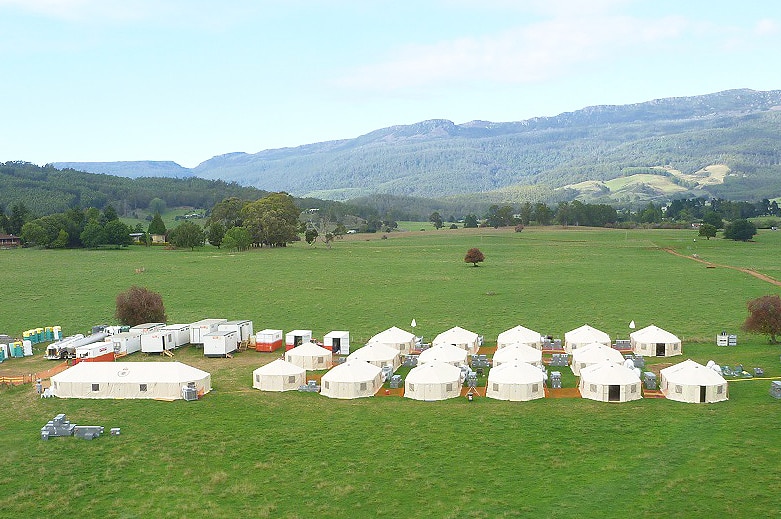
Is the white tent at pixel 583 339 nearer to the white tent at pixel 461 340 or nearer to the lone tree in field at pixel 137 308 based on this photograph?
the white tent at pixel 461 340

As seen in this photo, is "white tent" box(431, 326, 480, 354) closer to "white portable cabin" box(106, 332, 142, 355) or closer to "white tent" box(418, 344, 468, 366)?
"white tent" box(418, 344, 468, 366)

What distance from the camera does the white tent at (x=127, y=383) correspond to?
147 ft

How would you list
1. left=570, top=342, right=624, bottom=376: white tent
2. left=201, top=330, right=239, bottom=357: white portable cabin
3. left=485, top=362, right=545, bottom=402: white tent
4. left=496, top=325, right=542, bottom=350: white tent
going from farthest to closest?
left=496, top=325, right=542, bottom=350: white tent < left=201, top=330, right=239, bottom=357: white portable cabin < left=570, top=342, right=624, bottom=376: white tent < left=485, top=362, right=545, bottom=402: white tent

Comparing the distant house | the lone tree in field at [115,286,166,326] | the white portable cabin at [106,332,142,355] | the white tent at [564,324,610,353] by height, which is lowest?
the white tent at [564,324,610,353]

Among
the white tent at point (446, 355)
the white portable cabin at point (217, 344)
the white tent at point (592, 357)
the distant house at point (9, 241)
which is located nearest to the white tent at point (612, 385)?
the white tent at point (592, 357)

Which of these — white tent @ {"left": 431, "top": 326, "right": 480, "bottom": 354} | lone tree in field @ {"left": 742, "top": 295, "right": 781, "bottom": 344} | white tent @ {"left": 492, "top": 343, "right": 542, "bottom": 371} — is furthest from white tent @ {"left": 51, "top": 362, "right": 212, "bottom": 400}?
lone tree in field @ {"left": 742, "top": 295, "right": 781, "bottom": 344}

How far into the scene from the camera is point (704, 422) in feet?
126

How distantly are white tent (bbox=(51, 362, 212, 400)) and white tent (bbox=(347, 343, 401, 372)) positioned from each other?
11.7m

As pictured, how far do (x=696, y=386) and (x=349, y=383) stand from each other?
67.7 ft

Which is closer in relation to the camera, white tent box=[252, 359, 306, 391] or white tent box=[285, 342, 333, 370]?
white tent box=[252, 359, 306, 391]

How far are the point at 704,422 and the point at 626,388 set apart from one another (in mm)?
5627

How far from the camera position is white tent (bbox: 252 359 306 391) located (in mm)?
47031

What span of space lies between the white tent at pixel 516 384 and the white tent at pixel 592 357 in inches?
262

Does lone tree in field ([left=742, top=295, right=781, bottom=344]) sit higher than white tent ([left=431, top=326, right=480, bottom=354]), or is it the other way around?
lone tree in field ([left=742, top=295, right=781, bottom=344])
